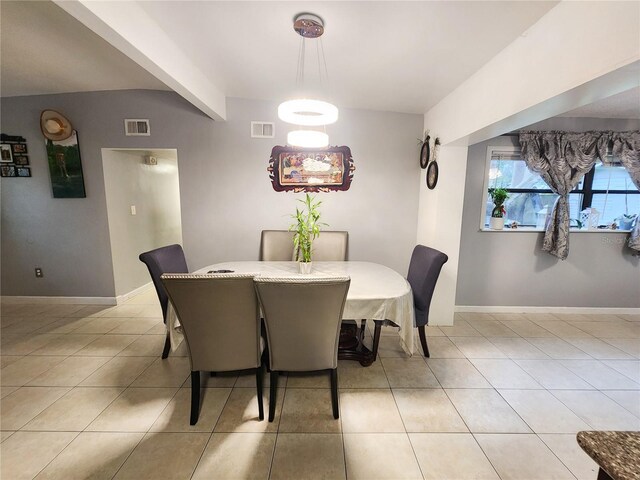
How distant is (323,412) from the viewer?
1.70 meters

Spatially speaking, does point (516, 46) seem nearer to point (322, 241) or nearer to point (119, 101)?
point (322, 241)

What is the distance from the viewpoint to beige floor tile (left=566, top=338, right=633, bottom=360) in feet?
7.84

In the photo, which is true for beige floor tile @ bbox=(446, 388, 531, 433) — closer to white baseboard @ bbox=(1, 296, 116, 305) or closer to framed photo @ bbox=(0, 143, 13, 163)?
white baseboard @ bbox=(1, 296, 116, 305)

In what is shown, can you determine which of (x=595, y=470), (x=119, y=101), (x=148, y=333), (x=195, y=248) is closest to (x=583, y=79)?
(x=595, y=470)

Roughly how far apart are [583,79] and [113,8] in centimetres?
232

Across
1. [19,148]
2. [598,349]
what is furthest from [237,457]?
[19,148]

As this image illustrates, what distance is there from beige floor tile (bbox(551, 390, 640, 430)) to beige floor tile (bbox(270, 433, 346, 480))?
1618 millimetres

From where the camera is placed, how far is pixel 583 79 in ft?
4.09

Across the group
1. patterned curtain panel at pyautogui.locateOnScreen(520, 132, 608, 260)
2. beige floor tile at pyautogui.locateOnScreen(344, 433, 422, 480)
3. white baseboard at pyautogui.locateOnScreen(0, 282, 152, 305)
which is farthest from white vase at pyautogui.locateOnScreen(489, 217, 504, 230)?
white baseboard at pyautogui.locateOnScreen(0, 282, 152, 305)

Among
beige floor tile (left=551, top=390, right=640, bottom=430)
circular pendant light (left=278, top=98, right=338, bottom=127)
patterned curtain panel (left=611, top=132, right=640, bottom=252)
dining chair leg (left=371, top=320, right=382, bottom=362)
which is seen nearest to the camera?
circular pendant light (left=278, top=98, right=338, bottom=127)

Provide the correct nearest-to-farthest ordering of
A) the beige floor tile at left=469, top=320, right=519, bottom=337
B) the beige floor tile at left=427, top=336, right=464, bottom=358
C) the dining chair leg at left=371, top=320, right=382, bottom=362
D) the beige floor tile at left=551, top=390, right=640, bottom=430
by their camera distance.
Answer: the beige floor tile at left=551, top=390, right=640, bottom=430 → the dining chair leg at left=371, top=320, right=382, bottom=362 → the beige floor tile at left=427, top=336, right=464, bottom=358 → the beige floor tile at left=469, top=320, right=519, bottom=337

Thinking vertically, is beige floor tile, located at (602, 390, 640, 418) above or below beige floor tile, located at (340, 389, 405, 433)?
below

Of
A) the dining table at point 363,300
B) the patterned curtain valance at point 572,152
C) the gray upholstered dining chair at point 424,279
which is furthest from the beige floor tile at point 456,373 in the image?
the patterned curtain valance at point 572,152

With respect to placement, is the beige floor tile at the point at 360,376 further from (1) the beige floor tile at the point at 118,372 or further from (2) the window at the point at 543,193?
(2) the window at the point at 543,193
